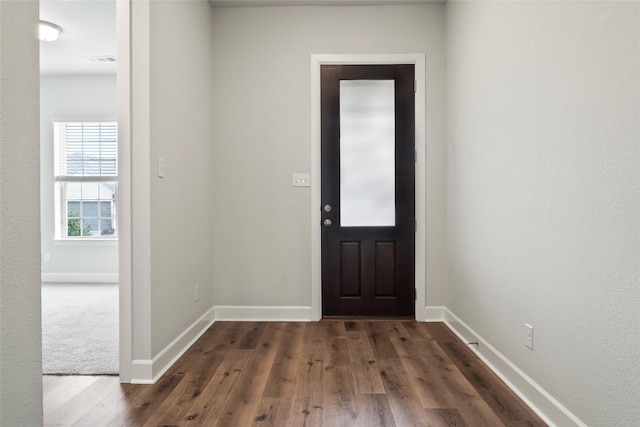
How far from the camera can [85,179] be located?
17.9 feet

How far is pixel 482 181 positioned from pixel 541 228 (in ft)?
2.59

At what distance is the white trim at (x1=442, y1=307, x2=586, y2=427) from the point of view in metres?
1.75

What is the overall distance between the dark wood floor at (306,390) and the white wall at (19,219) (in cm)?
69

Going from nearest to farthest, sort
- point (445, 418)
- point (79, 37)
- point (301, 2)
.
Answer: point (445, 418) → point (301, 2) → point (79, 37)

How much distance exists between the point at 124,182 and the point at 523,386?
244cm

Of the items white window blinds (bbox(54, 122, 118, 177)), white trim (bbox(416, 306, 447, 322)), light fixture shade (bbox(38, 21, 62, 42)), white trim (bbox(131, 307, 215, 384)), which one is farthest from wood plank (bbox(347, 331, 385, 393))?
white window blinds (bbox(54, 122, 118, 177))

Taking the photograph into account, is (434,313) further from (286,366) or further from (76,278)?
(76,278)

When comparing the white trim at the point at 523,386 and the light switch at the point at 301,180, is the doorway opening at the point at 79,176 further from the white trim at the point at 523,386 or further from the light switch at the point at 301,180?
the white trim at the point at 523,386

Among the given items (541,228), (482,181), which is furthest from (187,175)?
(541,228)

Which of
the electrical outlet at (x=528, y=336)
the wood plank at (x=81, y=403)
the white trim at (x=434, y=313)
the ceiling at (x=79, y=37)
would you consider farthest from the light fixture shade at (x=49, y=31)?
the electrical outlet at (x=528, y=336)

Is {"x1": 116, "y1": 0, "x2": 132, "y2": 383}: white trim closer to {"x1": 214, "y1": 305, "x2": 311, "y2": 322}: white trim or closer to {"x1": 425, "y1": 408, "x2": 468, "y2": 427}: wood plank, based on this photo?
{"x1": 214, "y1": 305, "x2": 311, "y2": 322}: white trim

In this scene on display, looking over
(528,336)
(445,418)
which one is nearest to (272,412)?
(445,418)

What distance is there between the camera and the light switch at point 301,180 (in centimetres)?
350

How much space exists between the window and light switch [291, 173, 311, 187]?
10.6 feet
